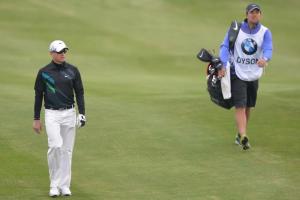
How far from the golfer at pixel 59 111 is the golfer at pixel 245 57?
134 inches

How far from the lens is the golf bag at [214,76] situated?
1393 cm

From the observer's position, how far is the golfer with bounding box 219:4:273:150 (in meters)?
13.9

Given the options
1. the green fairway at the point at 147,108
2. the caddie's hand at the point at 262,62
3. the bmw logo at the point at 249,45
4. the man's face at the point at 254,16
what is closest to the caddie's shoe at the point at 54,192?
the green fairway at the point at 147,108

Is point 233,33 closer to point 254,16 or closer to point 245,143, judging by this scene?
point 254,16

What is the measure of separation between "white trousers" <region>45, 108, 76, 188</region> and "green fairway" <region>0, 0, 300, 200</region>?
A: 28 centimetres

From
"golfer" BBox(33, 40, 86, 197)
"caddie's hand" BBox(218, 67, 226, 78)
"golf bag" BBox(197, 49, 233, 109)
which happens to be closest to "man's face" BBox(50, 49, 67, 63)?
"golfer" BBox(33, 40, 86, 197)

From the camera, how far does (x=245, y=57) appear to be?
14039mm

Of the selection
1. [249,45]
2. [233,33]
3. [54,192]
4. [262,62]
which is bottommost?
[54,192]

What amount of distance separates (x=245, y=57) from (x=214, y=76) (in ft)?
1.93

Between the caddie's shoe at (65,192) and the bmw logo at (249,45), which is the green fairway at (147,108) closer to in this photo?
the caddie's shoe at (65,192)

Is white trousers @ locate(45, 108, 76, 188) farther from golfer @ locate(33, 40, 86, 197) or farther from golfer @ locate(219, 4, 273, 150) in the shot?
golfer @ locate(219, 4, 273, 150)

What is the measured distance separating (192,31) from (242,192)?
24.8 metres

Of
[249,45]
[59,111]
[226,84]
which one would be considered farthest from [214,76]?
[59,111]

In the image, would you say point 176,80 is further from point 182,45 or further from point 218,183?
point 218,183
